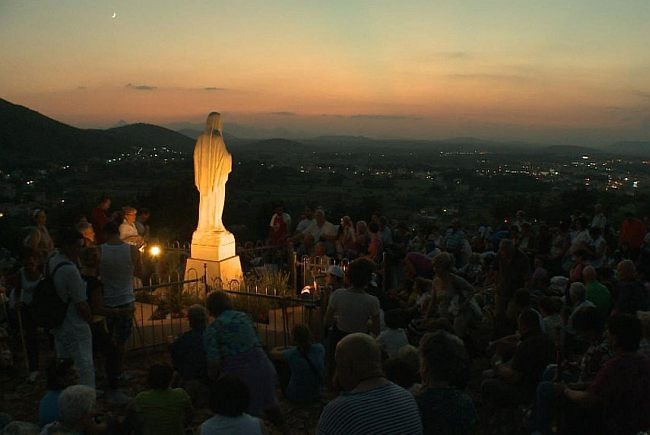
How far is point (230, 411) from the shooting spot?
10.9ft

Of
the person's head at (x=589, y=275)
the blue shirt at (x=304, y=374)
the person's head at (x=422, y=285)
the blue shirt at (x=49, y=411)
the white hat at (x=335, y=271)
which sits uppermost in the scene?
the white hat at (x=335, y=271)

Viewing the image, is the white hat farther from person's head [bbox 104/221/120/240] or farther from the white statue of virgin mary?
the white statue of virgin mary

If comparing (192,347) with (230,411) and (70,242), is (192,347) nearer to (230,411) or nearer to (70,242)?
(70,242)

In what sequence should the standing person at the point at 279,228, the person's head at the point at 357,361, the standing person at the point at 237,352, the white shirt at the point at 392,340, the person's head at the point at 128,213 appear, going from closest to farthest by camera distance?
the person's head at the point at 357,361, the standing person at the point at 237,352, the white shirt at the point at 392,340, the person's head at the point at 128,213, the standing person at the point at 279,228

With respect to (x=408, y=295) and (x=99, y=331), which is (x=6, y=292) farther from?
(x=408, y=295)


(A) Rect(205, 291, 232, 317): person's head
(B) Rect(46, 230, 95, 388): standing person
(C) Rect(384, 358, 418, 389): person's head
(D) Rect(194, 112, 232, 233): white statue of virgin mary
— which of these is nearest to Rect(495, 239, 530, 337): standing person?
(C) Rect(384, 358, 418, 389): person's head

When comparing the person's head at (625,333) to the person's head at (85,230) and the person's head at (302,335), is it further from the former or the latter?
the person's head at (85,230)

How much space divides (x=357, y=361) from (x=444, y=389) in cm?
81

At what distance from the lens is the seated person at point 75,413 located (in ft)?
11.9

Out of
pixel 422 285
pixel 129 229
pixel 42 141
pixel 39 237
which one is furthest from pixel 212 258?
pixel 42 141

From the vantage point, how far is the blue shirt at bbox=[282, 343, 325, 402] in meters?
5.63

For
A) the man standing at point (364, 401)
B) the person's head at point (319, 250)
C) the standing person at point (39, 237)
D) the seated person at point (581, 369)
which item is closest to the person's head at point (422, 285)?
the seated person at point (581, 369)

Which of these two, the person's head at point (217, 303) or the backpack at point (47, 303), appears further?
the backpack at point (47, 303)

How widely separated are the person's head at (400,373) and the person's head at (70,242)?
9.84 ft
